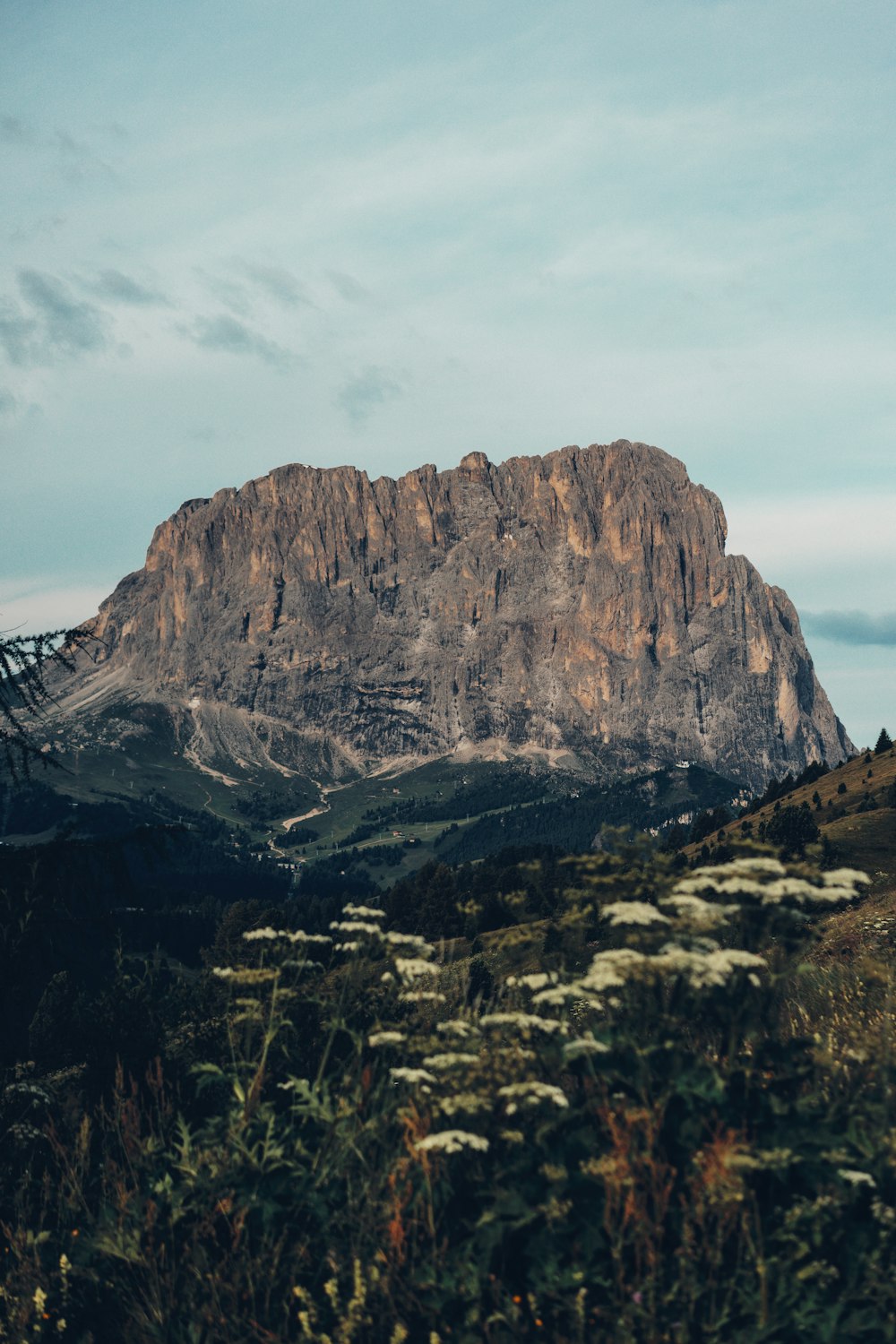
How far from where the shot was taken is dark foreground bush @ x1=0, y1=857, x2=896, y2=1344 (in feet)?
33.8

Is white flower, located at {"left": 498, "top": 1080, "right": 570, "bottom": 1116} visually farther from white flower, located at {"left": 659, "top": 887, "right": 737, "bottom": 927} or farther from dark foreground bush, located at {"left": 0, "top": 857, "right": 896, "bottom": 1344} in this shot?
white flower, located at {"left": 659, "top": 887, "right": 737, "bottom": 927}

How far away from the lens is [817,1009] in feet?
67.6

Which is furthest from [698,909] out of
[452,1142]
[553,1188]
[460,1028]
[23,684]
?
[23,684]

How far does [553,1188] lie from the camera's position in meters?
10.8

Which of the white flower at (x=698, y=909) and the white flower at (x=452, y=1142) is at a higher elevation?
the white flower at (x=698, y=909)

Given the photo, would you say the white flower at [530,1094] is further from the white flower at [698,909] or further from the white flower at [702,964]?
the white flower at [698,909]

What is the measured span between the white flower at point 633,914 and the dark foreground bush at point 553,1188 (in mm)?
37

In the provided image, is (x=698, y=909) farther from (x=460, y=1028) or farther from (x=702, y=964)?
(x=460, y=1028)

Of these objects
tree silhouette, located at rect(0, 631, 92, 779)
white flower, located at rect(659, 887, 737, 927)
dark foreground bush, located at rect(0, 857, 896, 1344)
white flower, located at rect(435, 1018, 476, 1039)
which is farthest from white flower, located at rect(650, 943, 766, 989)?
tree silhouette, located at rect(0, 631, 92, 779)

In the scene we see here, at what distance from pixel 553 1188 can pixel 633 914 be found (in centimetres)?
304

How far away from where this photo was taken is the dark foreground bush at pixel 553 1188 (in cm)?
1030

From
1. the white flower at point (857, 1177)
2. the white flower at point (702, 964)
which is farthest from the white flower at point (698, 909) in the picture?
the white flower at point (857, 1177)

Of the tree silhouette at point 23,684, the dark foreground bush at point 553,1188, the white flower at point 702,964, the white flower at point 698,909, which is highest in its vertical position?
the tree silhouette at point 23,684

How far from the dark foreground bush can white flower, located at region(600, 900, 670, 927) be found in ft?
0.12
